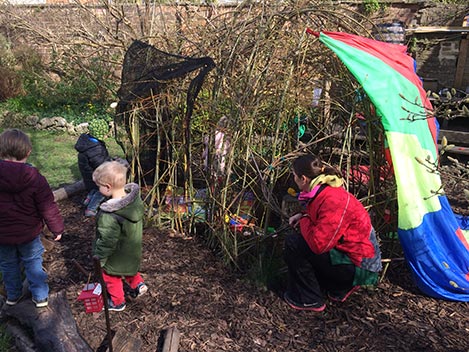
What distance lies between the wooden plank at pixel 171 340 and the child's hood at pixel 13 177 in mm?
1347

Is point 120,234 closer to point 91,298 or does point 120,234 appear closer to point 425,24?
point 91,298

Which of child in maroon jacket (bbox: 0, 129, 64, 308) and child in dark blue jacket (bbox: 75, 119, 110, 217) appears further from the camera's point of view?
child in dark blue jacket (bbox: 75, 119, 110, 217)

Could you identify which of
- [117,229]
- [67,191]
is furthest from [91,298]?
[67,191]


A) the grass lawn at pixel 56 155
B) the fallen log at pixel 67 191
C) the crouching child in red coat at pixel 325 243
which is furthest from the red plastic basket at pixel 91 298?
the grass lawn at pixel 56 155

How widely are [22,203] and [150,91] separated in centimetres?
168

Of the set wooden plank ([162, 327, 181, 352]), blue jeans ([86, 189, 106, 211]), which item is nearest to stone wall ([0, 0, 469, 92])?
blue jeans ([86, 189, 106, 211])

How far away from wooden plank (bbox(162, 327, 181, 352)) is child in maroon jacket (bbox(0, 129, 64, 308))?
968 mm

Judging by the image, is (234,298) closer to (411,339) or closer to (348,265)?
(348,265)

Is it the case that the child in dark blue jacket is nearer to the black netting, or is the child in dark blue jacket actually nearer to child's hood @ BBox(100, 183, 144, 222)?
the black netting

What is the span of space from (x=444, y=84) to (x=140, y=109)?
9.11 meters

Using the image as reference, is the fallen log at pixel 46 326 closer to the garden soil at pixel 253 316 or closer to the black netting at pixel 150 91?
the garden soil at pixel 253 316

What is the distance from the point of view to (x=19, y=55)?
430 inches

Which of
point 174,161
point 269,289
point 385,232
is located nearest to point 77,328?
point 269,289

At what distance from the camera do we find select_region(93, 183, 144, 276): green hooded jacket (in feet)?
8.90
